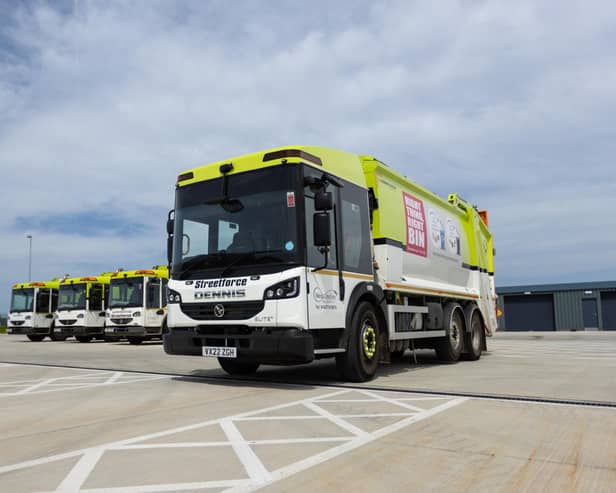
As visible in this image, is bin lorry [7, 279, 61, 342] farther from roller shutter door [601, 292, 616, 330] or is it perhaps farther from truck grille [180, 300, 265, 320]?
roller shutter door [601, 292, 616, 330]

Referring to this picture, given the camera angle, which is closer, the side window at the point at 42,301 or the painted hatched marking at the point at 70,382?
the painted hatched marking at the point at 70,382

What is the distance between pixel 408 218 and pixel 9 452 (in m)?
7.08

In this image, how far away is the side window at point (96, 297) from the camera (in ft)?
73.6

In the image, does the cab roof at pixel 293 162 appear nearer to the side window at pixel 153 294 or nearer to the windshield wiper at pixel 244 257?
the windshield wiper at pixel 244 257

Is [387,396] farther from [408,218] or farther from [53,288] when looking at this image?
[53,288]

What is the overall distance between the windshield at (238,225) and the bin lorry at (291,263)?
14 millimetres

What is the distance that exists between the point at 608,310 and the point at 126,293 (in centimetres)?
2743

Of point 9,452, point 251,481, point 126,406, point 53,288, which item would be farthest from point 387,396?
point 53,288

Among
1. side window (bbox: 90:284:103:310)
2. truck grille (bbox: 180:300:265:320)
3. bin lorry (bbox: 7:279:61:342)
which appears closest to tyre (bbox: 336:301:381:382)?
truck grille (bbox: 180:300:265:320)

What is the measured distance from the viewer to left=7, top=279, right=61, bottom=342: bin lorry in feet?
79.2

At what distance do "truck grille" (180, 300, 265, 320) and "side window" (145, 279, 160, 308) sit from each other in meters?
12.9

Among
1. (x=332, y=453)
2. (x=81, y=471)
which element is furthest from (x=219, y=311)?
(x=81, y=471)

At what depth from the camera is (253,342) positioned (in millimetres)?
6770

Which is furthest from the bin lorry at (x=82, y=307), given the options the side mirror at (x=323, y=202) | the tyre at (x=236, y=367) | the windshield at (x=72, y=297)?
the side mirror at (x=323, y=202)
